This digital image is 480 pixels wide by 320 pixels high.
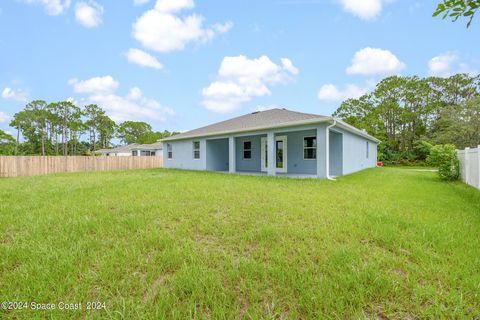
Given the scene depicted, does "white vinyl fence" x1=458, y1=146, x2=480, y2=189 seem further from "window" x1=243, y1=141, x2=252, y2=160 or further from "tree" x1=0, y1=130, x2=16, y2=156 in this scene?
"tree" x1=0, y1=130, x2=16, y2=156

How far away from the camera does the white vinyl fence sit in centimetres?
657

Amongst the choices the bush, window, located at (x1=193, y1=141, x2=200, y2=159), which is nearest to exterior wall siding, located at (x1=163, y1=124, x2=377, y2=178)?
window, located at (x1=193, y1=141, x2=200, y2=159)

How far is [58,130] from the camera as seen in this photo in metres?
38.0

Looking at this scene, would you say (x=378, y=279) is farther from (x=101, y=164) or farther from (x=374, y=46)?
(x=101, y=164)

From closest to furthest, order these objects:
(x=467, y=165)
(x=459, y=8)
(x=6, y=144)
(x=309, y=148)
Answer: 1. (x=459, y=8)
2. (x=467, y=165)
3. (x=309, y=148)
4. (x=6, y=144)

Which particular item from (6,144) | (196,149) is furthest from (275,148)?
(6,144)

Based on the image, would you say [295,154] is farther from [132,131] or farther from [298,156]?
[132,131]

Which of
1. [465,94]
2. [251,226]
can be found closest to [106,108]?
[251,226]

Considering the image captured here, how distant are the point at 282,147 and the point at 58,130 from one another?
43329mm

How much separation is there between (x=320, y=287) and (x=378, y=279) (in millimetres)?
617

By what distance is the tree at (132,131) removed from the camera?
46.8m

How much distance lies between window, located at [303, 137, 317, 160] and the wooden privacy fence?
15173 mm

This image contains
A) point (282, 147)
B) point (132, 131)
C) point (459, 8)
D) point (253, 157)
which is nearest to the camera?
point (459, 8)

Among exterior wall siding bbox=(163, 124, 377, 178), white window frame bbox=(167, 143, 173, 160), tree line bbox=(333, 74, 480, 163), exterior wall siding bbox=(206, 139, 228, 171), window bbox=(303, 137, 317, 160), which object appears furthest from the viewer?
tree line bbox=(333, 74, 480, 163)
